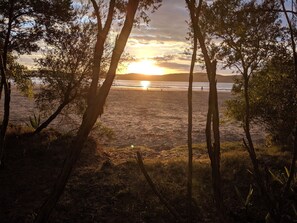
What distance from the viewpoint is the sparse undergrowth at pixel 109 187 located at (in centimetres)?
1079

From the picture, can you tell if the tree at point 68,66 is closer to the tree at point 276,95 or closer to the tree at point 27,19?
the tree at point 27,19

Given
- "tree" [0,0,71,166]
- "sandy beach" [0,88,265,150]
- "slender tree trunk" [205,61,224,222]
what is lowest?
"sandy beach" [0,88,265,150]

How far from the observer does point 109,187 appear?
1236cm

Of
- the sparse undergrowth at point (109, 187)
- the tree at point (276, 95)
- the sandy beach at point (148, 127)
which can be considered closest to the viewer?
the sparse undergrowth at point (109, 187)

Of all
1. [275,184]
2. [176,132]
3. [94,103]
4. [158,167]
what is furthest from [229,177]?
[176,132]

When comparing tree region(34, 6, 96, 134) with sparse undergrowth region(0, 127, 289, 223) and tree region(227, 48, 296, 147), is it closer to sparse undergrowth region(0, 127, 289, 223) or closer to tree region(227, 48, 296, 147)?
sparse undergrowth region(0, 127, 289, 223)

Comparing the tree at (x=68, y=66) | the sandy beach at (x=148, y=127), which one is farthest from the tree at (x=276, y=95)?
the tree at (x=68, y=66)

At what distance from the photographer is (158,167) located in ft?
46.9

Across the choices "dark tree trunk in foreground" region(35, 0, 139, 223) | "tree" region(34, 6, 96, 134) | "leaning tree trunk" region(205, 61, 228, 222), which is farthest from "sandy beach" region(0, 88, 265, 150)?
"leaning tree trunk" region(205, 61, 228, 222)

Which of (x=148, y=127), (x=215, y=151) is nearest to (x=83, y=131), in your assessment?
(x=215, y=151)

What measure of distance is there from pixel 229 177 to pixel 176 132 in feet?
45.0

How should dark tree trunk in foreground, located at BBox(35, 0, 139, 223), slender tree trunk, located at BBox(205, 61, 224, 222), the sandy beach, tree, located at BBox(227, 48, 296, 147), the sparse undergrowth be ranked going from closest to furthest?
slender tree trunk, located at BBox(205, 61, 224, 222) < dark tree trunk in foreground, located at BBox(35, 0, 139, 223) < the sparse undergrowth < tree, located at BBox(227, 48, 296, 147) < the sandy beach

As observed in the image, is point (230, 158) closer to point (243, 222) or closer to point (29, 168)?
point (243, 222)

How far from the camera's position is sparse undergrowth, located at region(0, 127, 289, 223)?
1079 cm
